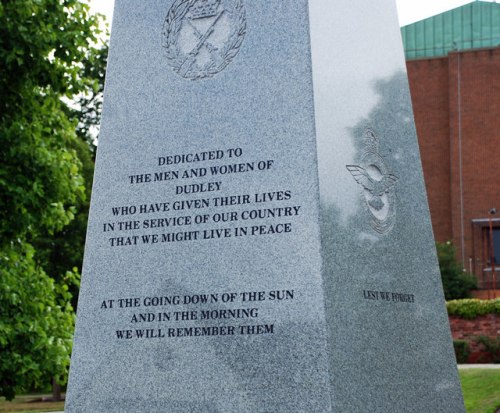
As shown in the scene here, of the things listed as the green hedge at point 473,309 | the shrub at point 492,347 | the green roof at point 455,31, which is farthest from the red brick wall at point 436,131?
the shrub at point 492,347

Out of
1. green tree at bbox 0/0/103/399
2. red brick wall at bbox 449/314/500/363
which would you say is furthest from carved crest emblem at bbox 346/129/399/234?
red brick wall at bbox 449/314/500/363

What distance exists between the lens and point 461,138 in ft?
204

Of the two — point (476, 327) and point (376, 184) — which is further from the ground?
point (476, 327)

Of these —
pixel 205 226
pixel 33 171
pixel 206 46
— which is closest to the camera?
pixel 205 226

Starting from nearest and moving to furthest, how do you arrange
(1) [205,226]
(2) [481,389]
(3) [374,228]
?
(1) [205,226], (3) [374,228], (2) [481,389]

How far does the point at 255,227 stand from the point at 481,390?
14.1 metres

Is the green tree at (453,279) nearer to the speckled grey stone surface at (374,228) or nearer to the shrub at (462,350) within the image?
the shrub at (462,350)

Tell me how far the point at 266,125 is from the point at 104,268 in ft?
5.71

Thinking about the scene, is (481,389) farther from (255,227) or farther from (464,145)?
(464,145)

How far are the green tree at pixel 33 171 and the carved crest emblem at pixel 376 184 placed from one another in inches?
325

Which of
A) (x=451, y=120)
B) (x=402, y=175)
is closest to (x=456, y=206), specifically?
(x=451, y=120)

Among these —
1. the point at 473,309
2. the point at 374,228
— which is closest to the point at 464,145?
the point at 473,309

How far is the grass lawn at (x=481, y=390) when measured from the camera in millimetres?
17703

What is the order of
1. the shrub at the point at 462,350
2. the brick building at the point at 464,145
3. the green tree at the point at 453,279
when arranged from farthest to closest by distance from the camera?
the brick building at the point at 464,145
the green tree at the point at 453,279
the shrub at the point at 462,350
